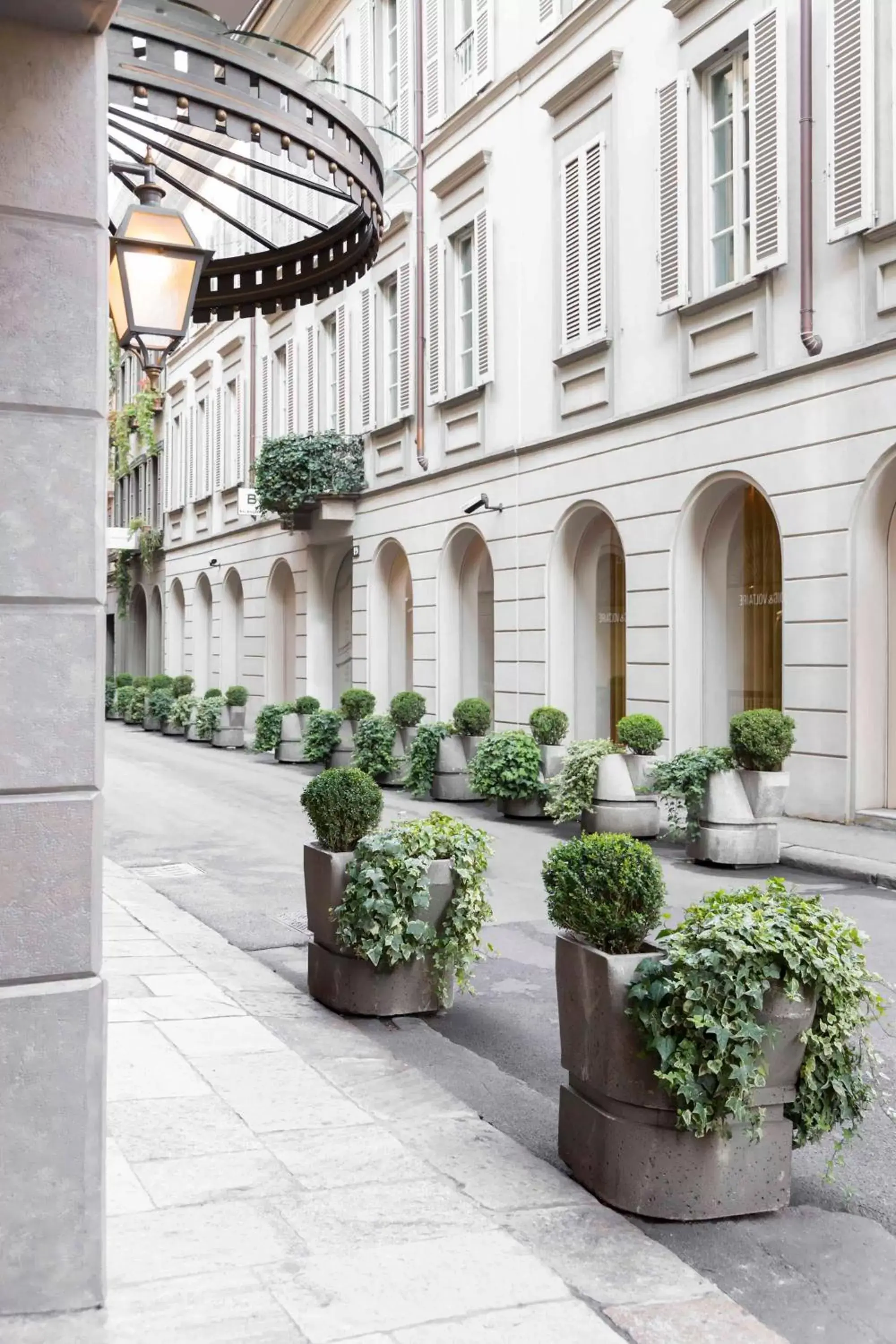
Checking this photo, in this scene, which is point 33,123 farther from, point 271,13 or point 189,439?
point 189,439

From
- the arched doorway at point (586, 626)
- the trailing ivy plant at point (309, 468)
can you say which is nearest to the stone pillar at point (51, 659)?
the arched doorway at point (586, 626)

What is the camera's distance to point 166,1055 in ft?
18.8

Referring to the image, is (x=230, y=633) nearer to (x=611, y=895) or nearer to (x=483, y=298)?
(x=483, y=298)

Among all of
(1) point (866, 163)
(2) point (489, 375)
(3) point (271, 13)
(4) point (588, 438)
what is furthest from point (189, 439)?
(1) point (866, 163)

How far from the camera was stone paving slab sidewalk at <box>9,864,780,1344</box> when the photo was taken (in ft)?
10.9

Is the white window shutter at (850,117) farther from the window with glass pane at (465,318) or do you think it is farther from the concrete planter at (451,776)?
the window with glass pane at (465,318)

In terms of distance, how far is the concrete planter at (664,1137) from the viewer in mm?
4105

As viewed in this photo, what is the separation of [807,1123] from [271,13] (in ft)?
92.2

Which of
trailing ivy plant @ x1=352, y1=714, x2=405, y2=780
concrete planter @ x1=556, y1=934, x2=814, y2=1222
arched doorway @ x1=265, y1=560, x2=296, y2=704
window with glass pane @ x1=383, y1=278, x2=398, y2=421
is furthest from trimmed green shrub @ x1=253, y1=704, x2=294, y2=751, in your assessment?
concrete planter @ x1=556, y1=934, x2=814, y2=1222

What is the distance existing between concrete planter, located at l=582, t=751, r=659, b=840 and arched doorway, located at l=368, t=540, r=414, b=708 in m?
11.3

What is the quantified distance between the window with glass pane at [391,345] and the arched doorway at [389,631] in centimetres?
270

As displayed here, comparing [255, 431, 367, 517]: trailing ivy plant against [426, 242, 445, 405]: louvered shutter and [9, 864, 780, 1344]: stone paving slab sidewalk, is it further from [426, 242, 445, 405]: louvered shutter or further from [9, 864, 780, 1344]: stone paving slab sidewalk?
[9, 864, 780, 1344]: stone paving slab sidewalk

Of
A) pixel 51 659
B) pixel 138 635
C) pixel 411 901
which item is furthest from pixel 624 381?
pixel 138 635

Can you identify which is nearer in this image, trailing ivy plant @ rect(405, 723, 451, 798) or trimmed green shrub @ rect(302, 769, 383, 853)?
trimmed green shrub @ rect(302, 769, 383, 853)
